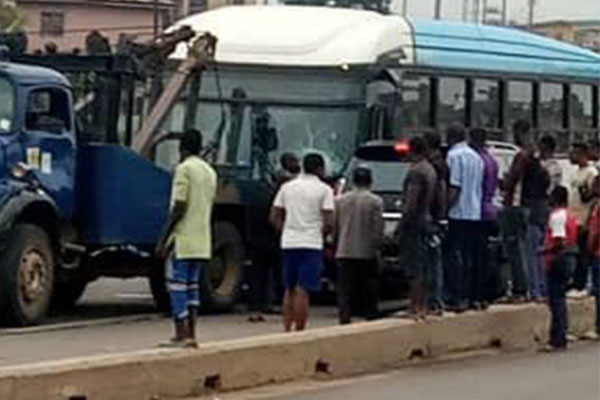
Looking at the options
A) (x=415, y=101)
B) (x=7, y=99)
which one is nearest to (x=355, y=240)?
(x=7, y=99)

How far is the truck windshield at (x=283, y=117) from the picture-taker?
888 inches

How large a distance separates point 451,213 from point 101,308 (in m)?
5.85

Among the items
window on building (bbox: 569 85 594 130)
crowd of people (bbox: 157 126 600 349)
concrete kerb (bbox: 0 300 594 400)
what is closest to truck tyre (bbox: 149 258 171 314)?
crowd of people (bbox: 157 126 600 349)

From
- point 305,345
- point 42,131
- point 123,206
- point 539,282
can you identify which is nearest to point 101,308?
point 123,206

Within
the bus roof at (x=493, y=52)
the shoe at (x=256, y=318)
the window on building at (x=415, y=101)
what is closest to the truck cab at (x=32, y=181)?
the shoe at (x=256, y=318)

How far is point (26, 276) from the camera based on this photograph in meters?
18.2

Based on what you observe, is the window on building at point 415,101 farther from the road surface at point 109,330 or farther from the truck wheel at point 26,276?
the truck wheel at point 26,276

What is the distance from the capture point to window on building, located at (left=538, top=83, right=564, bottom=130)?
26.6 metres

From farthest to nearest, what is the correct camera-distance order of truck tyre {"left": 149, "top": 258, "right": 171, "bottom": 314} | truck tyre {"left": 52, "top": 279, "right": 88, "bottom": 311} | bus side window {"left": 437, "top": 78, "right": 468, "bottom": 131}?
bus side window {"left": 437, "top": 78, "right": 468, "bottom": 131}
truck tyre {"left": 52, "top": 279, "right": 88, "bottom": 311}
truck tyre {"left": 149, "top": 258, "right": 171, "bottom": 314}

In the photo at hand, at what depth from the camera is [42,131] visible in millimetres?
18750

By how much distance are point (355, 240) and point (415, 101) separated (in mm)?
6211

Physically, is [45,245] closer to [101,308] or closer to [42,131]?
[42,131]

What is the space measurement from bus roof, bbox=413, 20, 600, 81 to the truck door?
6247 millimetres

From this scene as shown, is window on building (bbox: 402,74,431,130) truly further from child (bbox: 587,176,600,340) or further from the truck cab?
the truck cab
